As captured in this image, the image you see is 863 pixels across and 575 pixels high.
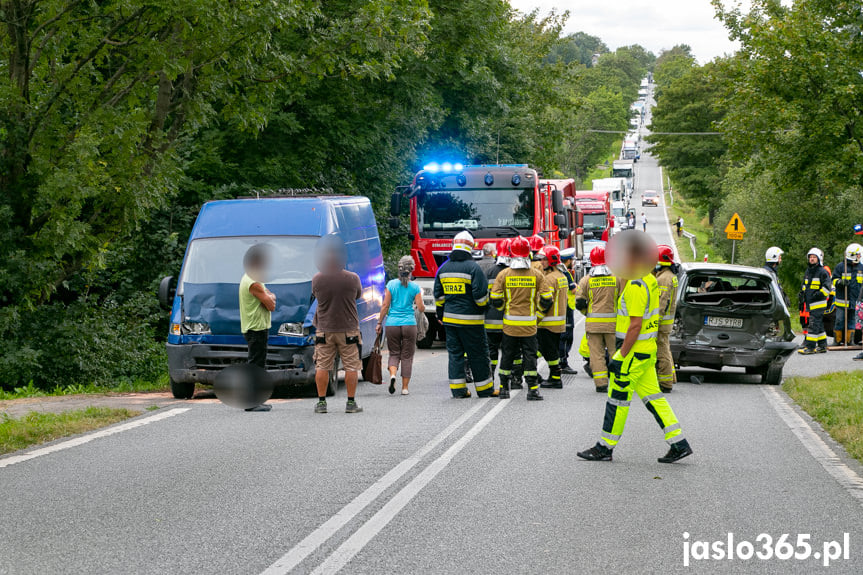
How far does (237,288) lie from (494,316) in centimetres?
314

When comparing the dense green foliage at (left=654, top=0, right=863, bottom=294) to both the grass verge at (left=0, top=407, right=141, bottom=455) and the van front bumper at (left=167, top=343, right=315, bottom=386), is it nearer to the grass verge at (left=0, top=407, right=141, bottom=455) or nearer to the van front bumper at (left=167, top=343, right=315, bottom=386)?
the van front bumper at (left=167, top=343, right=315, bottom=386)

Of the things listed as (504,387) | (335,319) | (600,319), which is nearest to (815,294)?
(600,319)

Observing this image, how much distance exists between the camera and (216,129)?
2322 cm

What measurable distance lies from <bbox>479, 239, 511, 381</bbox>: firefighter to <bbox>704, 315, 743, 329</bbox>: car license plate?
11.0 ft

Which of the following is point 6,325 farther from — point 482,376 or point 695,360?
point 695,360

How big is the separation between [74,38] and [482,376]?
8839mm

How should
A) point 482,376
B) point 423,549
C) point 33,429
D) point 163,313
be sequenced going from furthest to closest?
point 163,313, point 482,376, point 33,429, point 423,549

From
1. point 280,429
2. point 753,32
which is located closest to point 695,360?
point 280,429

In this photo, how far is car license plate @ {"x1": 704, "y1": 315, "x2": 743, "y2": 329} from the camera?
51.2 ft

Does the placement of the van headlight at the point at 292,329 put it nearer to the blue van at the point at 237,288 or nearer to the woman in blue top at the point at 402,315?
the blue van at the point at 237,288

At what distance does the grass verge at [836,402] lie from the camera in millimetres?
10273

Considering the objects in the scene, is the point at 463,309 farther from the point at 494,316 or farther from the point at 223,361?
the point at 223,361

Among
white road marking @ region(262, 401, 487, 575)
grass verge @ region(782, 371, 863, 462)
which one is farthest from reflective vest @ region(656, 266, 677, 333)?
white road marking @ region(262, 401, 487, 575)

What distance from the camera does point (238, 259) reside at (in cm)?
1385
